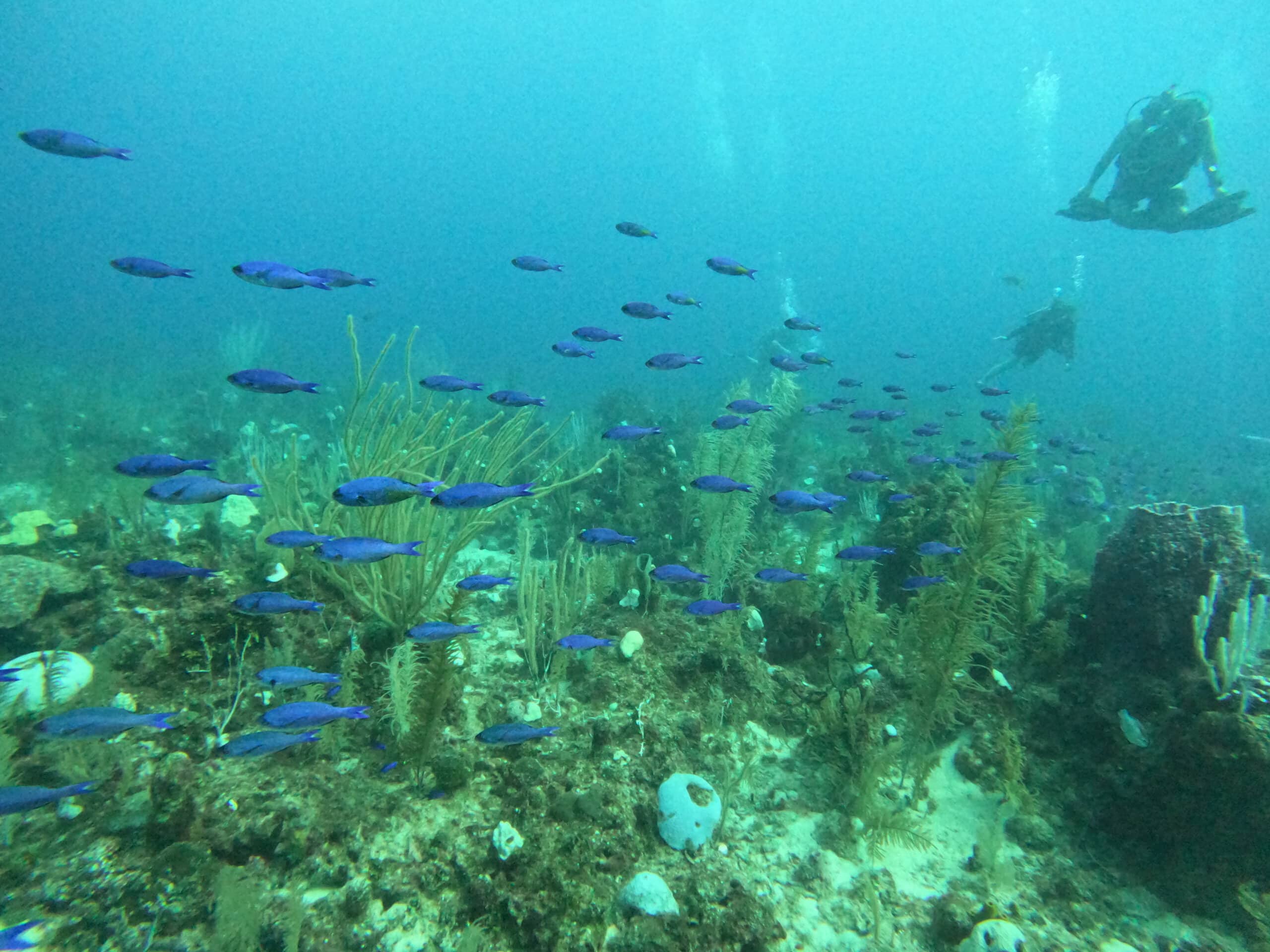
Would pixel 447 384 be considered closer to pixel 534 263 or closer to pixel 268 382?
pixel 534 263

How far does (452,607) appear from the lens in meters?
3.84

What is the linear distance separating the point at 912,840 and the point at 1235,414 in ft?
227

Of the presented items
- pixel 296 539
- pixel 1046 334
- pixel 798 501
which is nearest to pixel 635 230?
pixel 798 501

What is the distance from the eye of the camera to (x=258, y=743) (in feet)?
9.36

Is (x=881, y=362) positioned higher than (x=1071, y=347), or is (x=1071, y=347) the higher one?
(x=881, y=362)

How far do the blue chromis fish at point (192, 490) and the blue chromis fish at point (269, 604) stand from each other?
0.67 meters

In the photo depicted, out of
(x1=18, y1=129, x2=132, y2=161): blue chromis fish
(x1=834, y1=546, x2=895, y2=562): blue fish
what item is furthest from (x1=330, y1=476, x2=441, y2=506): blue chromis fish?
(x1=834, y1=546, x2=895, y2=562): blue fish

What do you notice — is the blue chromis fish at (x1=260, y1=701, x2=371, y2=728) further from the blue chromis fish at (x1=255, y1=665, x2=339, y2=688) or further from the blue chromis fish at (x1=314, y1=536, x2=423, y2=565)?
the blue chromis fish at (x1=314, y1=536, x2=423, y2=565)

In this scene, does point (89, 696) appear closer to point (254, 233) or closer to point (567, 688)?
point (567, 688)

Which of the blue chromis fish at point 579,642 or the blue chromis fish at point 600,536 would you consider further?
the blue chromis fish at point 600,536

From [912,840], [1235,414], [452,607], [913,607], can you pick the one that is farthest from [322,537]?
[1235,414]

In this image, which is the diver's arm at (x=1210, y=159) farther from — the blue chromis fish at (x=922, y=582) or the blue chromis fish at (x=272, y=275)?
the blue chromis fish at (x=272, y=275)

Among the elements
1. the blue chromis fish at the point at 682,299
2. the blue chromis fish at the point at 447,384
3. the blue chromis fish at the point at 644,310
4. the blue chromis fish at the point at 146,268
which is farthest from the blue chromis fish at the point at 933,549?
the blue chromis fish at the point at 146,268

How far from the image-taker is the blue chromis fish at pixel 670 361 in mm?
6336
